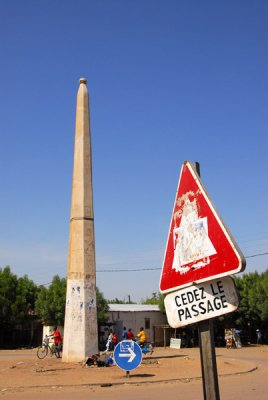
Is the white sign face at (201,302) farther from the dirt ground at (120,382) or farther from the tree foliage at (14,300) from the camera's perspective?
the tree foliage at (14,300)

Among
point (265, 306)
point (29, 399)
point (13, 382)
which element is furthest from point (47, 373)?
point (265, 306)

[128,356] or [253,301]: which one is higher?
[253,301]

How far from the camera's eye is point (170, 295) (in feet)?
11.5

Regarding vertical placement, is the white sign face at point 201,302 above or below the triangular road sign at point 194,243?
below

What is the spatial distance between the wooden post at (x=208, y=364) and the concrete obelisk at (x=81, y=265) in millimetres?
16645

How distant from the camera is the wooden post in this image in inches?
124

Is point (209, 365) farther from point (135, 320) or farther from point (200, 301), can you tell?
point (135, 320)

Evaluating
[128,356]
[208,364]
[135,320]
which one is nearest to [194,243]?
[208,364]

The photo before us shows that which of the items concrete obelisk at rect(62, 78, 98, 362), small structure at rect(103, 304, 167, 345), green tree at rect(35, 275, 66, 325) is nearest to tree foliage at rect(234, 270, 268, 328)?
small structure at rect(103, 304, 167, 345)

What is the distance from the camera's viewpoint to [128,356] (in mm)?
12398

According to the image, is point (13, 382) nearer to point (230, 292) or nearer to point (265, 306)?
point (230, 292)

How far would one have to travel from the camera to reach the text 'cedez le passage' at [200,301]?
3.16 metres

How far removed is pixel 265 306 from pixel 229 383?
90.7ft

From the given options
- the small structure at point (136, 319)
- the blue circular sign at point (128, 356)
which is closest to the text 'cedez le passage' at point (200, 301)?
the blue circular sign at point (128, 356)
